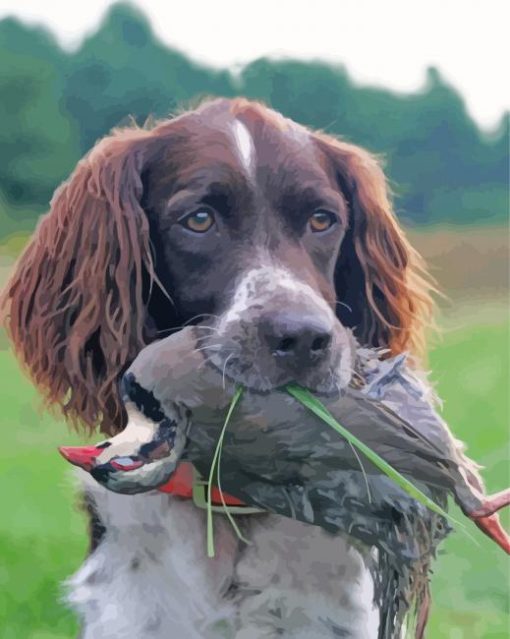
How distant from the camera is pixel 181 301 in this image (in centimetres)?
193

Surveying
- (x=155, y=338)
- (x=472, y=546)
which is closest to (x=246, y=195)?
(x=155, y=338)

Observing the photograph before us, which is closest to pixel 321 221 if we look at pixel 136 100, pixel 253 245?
pixel 253 245

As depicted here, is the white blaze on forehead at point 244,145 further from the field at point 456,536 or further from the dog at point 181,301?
the field at point 456,536

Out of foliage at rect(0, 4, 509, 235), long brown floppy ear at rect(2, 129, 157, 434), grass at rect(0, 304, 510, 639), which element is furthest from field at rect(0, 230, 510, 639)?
foliage at rect(0, 4, 509, 235)

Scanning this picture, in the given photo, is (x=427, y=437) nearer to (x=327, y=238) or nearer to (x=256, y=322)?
(x=256, y=322)

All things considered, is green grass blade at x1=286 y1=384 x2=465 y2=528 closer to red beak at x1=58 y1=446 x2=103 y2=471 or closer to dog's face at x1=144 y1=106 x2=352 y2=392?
dog's face at x1=144 y1=106 x2=352 y2=392

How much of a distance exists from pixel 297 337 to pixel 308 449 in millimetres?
167

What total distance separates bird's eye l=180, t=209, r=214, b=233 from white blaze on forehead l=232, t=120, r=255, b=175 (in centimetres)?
10

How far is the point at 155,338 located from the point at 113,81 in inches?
25.4

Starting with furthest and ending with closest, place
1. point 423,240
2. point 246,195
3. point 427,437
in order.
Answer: point 423,240 < point 246,195 < point 427,437

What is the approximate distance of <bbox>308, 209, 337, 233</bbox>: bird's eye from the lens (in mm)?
1948

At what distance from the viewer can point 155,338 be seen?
1.96 metres

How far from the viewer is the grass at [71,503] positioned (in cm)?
228

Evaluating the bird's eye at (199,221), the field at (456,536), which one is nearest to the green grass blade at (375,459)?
the bird's eye at (199,221)
